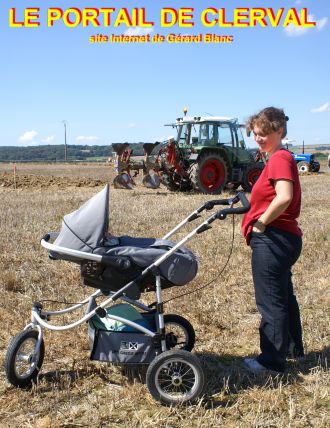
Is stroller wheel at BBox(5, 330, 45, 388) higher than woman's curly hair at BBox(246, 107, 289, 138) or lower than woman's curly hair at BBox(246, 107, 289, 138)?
lower

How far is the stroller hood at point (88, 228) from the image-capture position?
325 centimetres

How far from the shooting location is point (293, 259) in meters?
3.45

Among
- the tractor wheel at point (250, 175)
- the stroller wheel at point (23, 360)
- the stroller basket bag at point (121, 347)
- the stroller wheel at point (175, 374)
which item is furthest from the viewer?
the tractor wheel at point (250, 175)

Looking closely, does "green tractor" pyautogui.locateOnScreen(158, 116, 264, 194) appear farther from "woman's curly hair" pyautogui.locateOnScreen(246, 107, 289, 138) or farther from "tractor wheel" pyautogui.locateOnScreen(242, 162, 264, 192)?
"woman's curly hair" pyautogui.locateOnScreen(246, 107, 289, 138)

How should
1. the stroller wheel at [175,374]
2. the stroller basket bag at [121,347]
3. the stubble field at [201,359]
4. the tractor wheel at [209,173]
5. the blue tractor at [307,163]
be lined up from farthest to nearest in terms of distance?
the blue tractor at [307,163] < the tractor wheel at [209,173] < the stroller basket bag at [121,347] < the stroller wheel at [175,374] < the stubble field at [201,359]

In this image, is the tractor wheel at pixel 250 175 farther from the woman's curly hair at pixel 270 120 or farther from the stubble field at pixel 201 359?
the woman's curly hair at pixel 270 120

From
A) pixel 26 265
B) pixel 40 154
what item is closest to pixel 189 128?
pixel 26 265

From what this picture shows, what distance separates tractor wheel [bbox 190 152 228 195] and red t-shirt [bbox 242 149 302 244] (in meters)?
11.2

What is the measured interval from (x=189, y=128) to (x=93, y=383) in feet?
41.2

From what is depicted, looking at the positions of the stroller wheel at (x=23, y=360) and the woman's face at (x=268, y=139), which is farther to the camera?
the woman's face at (x=268, y=139)

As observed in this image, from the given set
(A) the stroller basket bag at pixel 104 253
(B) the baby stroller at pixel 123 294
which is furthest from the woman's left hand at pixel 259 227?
(A) the stroller basket bag at pixel 104 253

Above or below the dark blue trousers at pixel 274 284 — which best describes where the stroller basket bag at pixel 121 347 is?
below

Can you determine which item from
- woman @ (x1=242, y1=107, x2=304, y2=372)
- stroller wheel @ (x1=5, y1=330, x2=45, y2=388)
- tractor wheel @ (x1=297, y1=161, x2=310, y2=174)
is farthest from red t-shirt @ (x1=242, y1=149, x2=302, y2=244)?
tractor wheel @ (x1=297, y1=161, x2=310, y2=174)

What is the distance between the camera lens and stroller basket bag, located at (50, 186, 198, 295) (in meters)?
3.25
